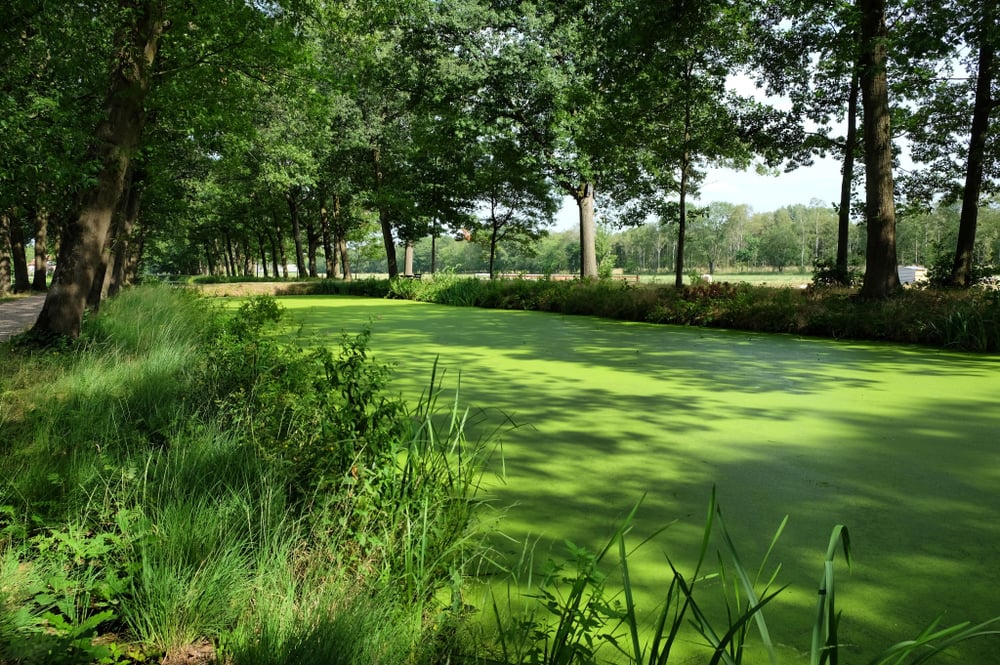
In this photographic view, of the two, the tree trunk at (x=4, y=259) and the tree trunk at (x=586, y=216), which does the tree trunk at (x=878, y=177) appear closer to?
the tree trunk at (x=586, y=216)

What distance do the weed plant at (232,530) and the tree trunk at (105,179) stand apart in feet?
6.55

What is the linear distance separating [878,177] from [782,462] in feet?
20.0

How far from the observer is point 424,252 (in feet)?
267

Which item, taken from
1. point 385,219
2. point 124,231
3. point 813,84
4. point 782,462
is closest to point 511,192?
point 385,219

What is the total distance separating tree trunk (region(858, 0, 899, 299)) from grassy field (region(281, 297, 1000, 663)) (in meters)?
1.90

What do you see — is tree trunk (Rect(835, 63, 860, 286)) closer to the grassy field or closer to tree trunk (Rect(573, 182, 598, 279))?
tree trunk (Rect(573, 182, 598, 279))

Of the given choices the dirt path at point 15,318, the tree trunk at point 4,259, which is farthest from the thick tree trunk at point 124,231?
the tree trunk at point 4,259

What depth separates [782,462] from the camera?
2.57 m

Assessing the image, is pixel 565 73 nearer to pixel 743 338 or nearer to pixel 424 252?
pixel 743 338

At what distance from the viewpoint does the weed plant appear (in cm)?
122

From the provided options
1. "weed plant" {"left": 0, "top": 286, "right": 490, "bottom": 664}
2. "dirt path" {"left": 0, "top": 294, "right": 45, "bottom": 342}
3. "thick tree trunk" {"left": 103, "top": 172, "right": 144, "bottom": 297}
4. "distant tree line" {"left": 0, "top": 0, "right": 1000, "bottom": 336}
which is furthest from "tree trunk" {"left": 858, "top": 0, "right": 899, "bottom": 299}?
"thick tree trunk" {"left": 103, "top": 172, "right": 144, "bottom": 297}

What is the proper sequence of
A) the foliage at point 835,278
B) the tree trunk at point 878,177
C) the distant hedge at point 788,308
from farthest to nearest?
1. the foliage at point 835,278
2. the tree trunk at point 878,177
3. the distant hedge at point 788,308

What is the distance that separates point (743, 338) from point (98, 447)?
6.03 meters

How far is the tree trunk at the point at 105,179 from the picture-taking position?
4.52 m
